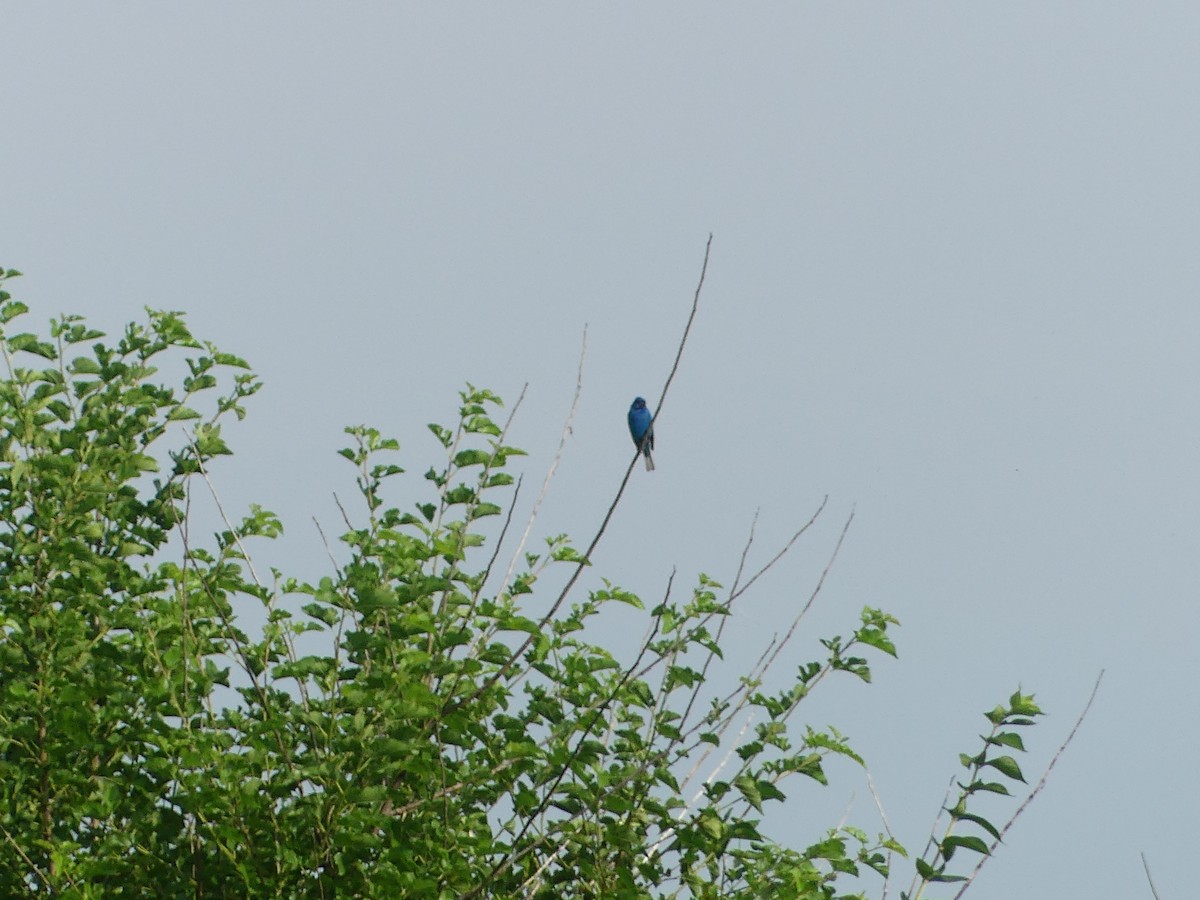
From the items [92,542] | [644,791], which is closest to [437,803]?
[644,791]

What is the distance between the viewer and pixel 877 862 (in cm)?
644

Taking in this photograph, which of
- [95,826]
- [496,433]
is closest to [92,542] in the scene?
[95,826]

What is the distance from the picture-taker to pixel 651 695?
6.44 m

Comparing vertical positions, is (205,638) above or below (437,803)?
above

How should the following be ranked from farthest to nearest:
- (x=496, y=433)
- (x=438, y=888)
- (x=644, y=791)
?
(x=496, y=433) < (x=644, y=791) < (x=438, y=888)

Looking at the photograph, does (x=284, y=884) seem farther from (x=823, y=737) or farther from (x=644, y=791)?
(x=823, y=737)

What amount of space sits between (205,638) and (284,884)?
1163mm

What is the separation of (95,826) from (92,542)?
4.78ft

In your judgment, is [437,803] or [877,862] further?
[877,862]

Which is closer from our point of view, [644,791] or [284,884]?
[284,884]

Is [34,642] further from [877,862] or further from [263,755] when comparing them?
[877,862]

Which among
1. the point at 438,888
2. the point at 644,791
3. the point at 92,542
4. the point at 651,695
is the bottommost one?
the point at 438,888

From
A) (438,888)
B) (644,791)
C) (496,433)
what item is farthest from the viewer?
(496,433)

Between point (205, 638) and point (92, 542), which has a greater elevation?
point (92, 542)
